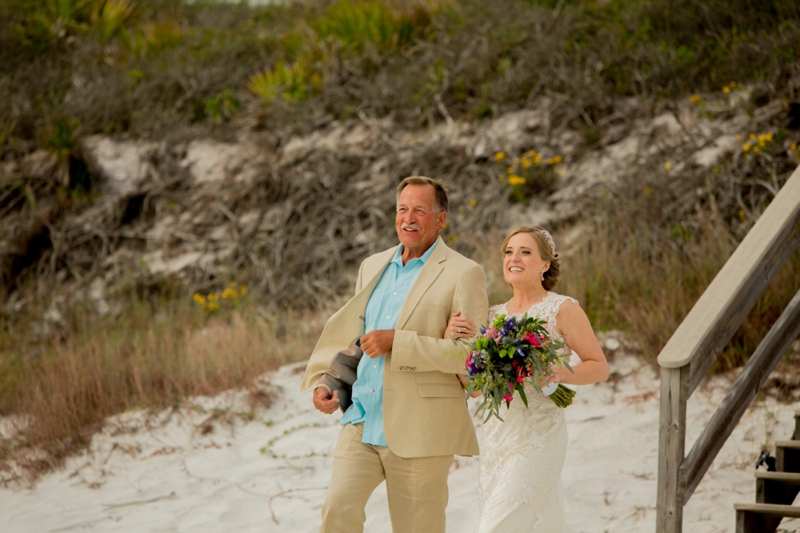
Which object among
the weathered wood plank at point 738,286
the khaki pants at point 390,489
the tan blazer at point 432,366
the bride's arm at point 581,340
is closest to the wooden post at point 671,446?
the weathered wood plank at point 738,286

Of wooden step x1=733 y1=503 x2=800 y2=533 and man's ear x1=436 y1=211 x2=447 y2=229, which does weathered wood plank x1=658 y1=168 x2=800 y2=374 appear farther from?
man's ear x1=436 y1=211 x2=447 y2=229

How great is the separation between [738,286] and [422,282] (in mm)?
1553

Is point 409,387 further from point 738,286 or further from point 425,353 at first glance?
point 738,286

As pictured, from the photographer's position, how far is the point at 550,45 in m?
10.8

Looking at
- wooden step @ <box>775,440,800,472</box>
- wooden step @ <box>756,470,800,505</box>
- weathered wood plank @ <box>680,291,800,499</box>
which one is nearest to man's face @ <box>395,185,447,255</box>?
weathered wood plank @ <box>680,291,800,499</box>

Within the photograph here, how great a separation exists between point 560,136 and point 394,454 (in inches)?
299

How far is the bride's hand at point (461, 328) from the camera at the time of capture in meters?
3.25

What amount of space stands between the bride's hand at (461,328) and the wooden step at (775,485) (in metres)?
2.05

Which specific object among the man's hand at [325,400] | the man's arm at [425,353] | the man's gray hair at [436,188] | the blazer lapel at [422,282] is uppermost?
the man's gray hair at [436,188]

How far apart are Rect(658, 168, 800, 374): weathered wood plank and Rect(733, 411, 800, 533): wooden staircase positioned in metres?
0.86

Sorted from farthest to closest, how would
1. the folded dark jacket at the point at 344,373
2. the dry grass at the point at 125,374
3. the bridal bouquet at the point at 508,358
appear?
the dry grass at the point at 125,374 < the folded dark jacket at the point at 344,373 < the bridal bouquet at the point at 508,358

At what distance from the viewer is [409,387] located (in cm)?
340

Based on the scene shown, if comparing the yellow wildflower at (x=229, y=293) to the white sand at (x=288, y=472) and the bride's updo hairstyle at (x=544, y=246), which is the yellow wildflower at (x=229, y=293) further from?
the bride's updo hairstyle at (x=544, y=246)

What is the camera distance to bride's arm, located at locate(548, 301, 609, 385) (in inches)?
132
